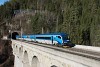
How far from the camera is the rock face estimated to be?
291 ft

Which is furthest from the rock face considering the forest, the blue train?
the blue train

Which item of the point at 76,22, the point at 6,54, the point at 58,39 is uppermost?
the point at 76,22

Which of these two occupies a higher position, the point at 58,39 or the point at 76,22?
the point at 76,22

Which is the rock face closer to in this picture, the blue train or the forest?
the forest

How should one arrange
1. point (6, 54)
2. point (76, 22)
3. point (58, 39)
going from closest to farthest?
point (58, 39) → point (76, 22) → point (6, 54)

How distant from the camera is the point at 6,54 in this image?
100 meters

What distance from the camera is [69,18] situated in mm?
86500

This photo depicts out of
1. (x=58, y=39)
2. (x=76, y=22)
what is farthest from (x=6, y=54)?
(x=58, y=39)

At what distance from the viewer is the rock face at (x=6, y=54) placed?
291 feet

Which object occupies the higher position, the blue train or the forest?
the forest

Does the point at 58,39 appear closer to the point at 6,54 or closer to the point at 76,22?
the point at 76,22

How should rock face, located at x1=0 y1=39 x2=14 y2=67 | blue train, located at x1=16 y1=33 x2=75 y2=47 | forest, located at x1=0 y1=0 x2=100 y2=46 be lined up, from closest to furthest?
blue train, located at x1=16 y1=33 x2=75 y2=47
forest, located at x1=0 y1=0 x2=100 y2=46
rock face, located at x1=0 y1=39 x2=14 y2=67

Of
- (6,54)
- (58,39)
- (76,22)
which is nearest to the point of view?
(58,39)

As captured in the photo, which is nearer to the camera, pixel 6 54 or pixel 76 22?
pixel 76 22
